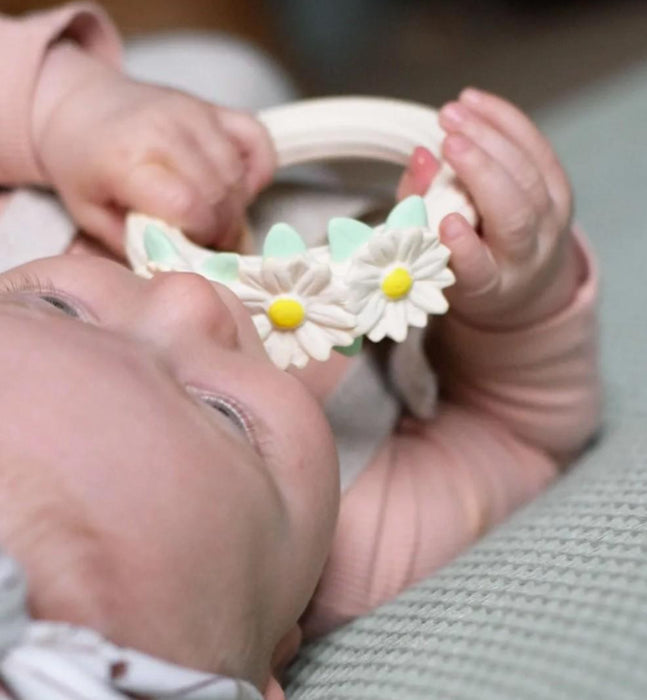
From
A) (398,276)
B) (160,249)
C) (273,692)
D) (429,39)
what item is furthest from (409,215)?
(429,39)

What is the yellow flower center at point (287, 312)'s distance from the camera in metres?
0.49

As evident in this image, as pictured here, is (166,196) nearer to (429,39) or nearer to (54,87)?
(54,87)

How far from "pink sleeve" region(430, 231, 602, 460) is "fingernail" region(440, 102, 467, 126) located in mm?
148

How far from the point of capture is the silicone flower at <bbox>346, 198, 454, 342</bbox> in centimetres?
49

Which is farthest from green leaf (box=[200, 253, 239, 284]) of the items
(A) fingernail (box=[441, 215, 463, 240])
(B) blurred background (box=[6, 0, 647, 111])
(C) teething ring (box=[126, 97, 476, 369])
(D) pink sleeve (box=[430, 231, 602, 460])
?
(B) blurred background (box=[6, 0, 647, 111])

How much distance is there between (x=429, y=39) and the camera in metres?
1.58

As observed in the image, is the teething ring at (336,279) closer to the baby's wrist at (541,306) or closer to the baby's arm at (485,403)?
the baby's arm at (485,403)

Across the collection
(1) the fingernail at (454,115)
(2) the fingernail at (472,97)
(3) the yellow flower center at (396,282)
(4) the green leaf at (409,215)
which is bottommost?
(3) the yellow flower center at (396,282)

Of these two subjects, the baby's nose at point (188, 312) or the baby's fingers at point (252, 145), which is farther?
the baby's fingers at point (252, 145)

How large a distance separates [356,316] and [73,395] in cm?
16

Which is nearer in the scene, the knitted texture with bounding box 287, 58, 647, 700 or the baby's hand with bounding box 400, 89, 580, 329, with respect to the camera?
the knitted texture with bounding box 287, 58, 647, 700

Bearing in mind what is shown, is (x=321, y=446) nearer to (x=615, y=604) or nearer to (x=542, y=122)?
(x=615, y=604)

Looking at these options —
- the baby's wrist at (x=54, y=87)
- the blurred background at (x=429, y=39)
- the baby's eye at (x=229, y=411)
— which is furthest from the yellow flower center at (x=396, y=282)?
the blurred background at (x=429, y=39)

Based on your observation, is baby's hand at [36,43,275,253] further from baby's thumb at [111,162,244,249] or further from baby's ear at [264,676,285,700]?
baby's ear at [264,676,285,700]
